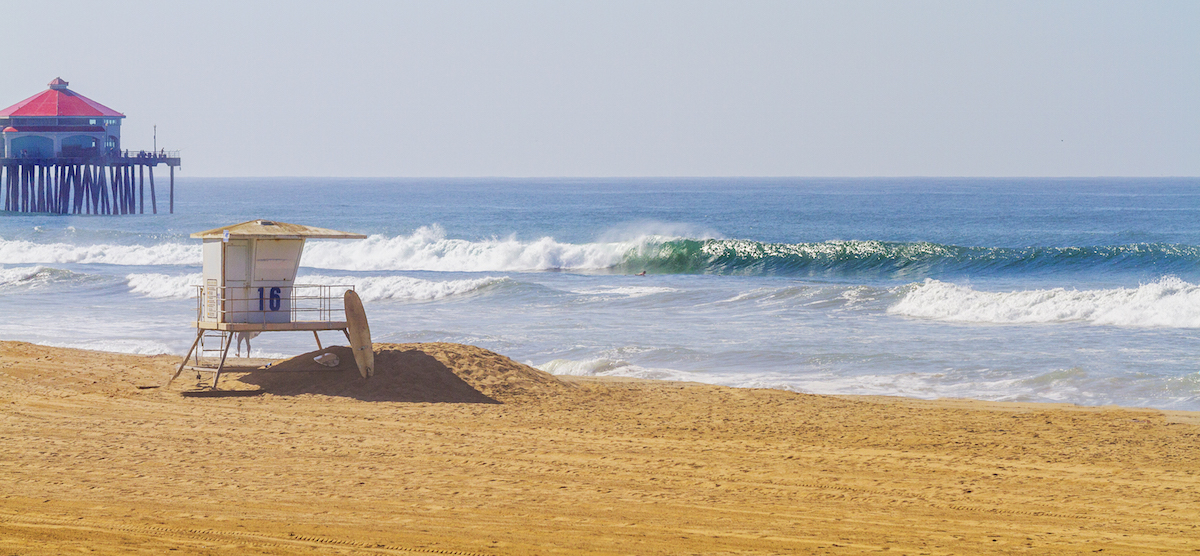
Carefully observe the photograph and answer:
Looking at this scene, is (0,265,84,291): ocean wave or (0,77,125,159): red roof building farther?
(0,77,125,159): red roof building

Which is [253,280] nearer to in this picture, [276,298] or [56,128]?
[276,298]

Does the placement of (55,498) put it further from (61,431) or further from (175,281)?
(175,281)

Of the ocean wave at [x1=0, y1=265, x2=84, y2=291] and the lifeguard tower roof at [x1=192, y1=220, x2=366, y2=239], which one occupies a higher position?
the lifeguard tower roof at [x1=192, y1=220, x2=366, y2=239]

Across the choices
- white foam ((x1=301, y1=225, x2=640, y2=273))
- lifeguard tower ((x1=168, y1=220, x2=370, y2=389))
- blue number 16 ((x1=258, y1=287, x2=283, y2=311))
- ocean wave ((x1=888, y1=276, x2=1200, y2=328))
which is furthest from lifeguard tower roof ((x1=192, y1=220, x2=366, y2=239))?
white foam ((x1=301, y1=225, x2=640, y2=273))

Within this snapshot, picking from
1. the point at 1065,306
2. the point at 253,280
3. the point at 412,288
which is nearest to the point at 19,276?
the point at 412,288

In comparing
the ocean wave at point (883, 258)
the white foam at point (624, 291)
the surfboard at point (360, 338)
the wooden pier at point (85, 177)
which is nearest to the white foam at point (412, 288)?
the white foam at point (624, 291)

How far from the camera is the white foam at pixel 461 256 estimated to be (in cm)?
3831

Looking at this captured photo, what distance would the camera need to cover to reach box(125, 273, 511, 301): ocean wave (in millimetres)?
26625

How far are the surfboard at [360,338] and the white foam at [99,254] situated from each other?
27867 millimetres

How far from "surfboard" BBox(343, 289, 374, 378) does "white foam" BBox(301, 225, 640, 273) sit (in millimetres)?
24199

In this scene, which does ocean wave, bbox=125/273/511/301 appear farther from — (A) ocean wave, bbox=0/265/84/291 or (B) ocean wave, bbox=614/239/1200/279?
(B) ocean wave, bbox=614/239/1200/279

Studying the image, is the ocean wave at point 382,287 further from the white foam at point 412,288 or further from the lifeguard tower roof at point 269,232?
the lifeguard tower roof at point 269,232

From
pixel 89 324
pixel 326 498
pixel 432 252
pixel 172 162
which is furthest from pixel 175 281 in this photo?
pixel 172 162

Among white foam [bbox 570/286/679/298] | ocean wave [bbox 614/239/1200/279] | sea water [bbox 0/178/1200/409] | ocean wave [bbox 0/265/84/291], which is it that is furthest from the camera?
ocean wave [bbox 614/239/1200/279]
